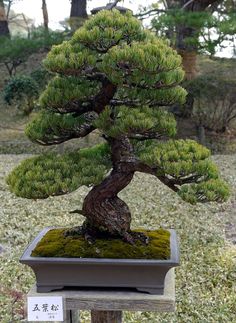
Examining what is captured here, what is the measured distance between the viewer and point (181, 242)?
11.9ft

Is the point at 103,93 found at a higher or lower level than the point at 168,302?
higher

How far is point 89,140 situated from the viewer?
322 inches

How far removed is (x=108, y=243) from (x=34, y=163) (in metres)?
0.38

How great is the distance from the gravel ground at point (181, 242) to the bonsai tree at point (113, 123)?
1129 mm

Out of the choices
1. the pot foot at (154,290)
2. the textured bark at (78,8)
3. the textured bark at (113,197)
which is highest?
the textured bark at (78,8)

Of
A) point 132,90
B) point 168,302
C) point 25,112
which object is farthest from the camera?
point 25,112

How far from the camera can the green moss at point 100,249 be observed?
1.48 metres

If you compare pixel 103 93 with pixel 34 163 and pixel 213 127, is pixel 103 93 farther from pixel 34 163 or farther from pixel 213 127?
pixel 213 127

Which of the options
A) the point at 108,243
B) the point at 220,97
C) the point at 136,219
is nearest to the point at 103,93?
the point at 108,243

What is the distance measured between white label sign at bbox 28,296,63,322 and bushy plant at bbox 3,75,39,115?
734 centimetres

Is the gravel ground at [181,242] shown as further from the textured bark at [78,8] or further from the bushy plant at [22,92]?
the textured bark at [78,8]

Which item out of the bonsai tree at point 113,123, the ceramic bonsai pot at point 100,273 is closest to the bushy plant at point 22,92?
the bonsai tree at point 113,123

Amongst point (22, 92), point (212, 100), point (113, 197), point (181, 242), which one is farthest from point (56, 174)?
point (22, 92)

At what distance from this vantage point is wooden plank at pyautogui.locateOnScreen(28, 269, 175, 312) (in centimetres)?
141
